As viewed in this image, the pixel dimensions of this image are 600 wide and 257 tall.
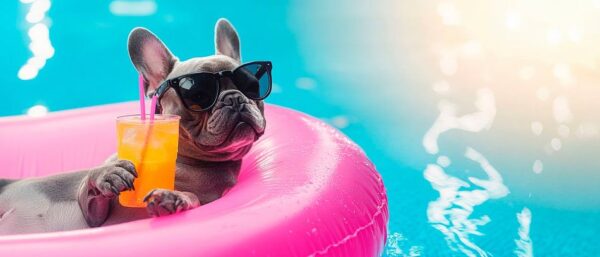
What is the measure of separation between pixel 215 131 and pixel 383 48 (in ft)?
13.0

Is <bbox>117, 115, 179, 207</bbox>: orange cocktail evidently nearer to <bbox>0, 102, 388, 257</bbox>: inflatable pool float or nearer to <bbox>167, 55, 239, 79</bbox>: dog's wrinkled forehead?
<bbox>0, 102, 388, 257</bbox>: inflatable pool float

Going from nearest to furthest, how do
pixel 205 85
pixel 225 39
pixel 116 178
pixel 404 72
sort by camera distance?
pixel 116 178 → pixel 205 85 → pixel 225 39 → pixel 404 72

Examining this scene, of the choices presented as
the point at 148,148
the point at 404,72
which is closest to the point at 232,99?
the point at 148,148

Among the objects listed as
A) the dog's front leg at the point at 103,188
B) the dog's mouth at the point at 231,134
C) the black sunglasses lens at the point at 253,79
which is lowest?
the dog's front leg at the point at 103,188

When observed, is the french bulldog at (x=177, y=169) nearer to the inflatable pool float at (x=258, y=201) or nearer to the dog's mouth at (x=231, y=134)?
the dog's mouth at (x=231, y=134)

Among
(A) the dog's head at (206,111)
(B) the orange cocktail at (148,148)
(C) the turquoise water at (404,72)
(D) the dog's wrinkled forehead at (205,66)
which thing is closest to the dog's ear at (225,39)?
(A) the dog's head at (206,111)

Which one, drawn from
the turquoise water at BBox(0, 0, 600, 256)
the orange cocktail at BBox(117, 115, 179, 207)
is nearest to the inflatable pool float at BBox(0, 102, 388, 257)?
the orange cocktail at BBox(117, 115, 179, 207)

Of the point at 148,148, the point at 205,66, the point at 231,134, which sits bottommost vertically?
the point at 148,148

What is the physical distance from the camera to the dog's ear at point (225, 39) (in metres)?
2.25

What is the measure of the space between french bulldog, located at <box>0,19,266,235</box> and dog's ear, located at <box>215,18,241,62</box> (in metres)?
0.18

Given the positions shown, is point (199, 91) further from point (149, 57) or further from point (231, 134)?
Answer: point (149, 57)

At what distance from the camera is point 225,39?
2.25 meters

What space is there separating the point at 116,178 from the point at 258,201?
1.18ft

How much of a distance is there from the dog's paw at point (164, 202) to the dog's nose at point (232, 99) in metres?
0.33
